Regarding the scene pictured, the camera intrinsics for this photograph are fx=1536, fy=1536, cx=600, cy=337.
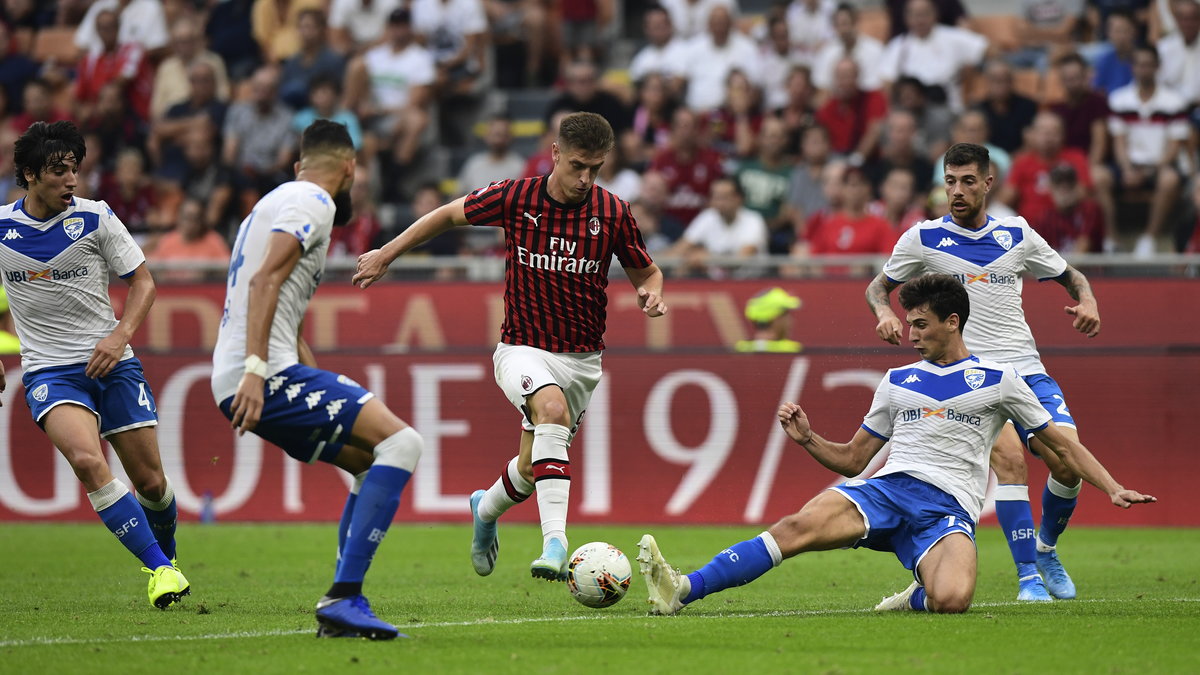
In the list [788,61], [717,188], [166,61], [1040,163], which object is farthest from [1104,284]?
[166,61]

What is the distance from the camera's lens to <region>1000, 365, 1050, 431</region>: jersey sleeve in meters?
7.93

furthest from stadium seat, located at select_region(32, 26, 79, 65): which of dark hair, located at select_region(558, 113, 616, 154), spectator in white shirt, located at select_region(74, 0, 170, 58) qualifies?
dark hair, located at select_region(558, 113, 616, 154)

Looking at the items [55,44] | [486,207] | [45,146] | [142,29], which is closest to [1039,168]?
[486,207]

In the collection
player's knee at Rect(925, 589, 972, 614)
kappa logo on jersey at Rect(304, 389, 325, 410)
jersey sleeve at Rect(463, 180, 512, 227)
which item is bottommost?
player's knee at Rect(925, 589, 972, 614)

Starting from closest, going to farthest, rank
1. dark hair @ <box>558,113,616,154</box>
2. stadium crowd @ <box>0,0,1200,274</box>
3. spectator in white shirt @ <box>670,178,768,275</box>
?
dark hair @ <box>558,113,616,154</box> < spectator in white shirt @ <box>670,178,768,275</box> < stadium crowd @ <box>0,0,1200,274</box>

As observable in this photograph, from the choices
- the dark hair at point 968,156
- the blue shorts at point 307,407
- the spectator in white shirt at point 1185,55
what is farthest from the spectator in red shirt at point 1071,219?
the blue shorts at point 307,407

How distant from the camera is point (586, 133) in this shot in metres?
8.30

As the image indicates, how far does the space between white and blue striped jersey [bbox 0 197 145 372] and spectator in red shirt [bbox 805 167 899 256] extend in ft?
26.2

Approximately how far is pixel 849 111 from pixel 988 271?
841cm

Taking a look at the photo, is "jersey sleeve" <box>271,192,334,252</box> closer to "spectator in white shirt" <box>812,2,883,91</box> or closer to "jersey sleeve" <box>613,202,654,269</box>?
"jersey sleeve" <box>613,202,654,269</box>

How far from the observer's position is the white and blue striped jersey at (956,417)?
7.95 m

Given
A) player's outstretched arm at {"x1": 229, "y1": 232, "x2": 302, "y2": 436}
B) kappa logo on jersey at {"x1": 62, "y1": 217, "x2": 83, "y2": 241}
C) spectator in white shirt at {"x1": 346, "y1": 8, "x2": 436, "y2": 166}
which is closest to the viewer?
player's outstretched arm at {"x1": 229, "y1": 232, "x2": 302, "y2": 436}

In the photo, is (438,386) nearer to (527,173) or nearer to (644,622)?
(527,173)

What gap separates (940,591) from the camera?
25.2 ft
